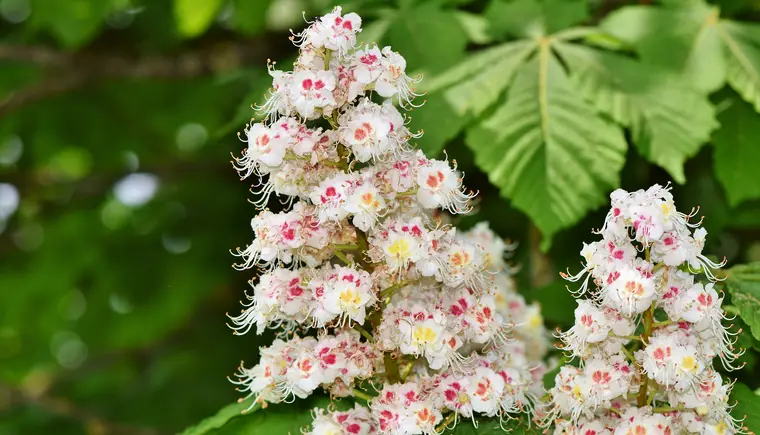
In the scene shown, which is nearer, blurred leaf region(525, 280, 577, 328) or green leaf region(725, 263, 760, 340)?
green leaf region(725, 263, 760, 340)

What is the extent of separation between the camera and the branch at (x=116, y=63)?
3.01 metres

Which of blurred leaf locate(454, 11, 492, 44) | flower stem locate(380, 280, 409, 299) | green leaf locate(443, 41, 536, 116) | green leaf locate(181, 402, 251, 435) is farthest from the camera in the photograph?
blurred leaf locate(454, 11, 492, 44)

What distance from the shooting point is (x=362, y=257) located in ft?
4.00

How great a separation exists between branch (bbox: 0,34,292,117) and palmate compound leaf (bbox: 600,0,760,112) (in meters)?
1.64

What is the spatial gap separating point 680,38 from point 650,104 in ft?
0.81

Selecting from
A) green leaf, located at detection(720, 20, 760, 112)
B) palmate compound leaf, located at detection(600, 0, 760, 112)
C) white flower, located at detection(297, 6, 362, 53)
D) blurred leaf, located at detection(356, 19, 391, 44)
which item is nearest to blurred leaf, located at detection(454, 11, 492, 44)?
blurred leaf, located at detection(356, 19, 391, 44)

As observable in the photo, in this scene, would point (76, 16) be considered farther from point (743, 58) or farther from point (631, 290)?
point (631, 290)

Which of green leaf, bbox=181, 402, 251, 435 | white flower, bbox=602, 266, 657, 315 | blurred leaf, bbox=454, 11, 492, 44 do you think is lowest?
green leaf, bbox=181, 402, 251, 435

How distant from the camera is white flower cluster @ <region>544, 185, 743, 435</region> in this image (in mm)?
1069

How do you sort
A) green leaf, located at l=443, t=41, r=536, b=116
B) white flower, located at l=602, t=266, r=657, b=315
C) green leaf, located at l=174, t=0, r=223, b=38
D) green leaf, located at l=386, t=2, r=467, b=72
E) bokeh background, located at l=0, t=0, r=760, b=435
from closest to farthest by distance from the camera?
white flower, located at l=602, t=266, r=657, b=315
green leaf, located at l=443, t=41, r=536, b=116
green leaf, located at l=386, t=2, r=467, b=72
green leaf, located at l=174, t=0, r=223, b=38
bokeh background, located at l=0, t=0, r=760, b=435

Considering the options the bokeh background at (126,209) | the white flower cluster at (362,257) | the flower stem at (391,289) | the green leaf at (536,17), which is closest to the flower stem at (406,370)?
the white flower cluster at (362,257)

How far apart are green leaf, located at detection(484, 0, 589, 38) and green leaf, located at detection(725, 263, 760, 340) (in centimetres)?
68

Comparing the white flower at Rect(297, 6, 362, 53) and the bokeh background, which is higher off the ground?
the white flower at Rect(297, 6, 362, 53)

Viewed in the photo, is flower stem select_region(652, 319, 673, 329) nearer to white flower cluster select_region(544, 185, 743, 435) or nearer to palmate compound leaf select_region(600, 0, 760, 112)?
white flower cluster select_region(544, 185, 743, 435)
